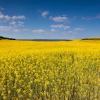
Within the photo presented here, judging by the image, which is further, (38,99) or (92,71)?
(92,71)

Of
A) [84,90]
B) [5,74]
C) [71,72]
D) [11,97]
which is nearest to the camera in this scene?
[11,97]

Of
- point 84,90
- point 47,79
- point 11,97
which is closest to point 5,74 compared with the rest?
point 47,79

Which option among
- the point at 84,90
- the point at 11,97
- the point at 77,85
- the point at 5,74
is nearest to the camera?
the point at 11,97

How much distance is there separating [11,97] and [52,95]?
1.06 m

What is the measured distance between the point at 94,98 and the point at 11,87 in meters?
2.26

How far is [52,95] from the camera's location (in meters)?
7.32

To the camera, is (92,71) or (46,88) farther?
(92,71)

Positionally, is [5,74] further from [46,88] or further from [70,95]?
[70,95]

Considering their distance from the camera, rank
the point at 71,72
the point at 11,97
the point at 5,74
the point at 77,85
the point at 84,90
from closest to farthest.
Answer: the point at 11,97 < the point at 84,90 < the point at 77,85 < the point at 5,74 < the point at 71,72

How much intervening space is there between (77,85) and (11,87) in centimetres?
195

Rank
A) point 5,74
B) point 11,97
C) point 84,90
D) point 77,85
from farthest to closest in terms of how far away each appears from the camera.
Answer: point 5,74 < point 77,85 < point 84,90 < point 11,97

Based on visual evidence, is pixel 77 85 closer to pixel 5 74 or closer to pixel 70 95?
pixel 70 95

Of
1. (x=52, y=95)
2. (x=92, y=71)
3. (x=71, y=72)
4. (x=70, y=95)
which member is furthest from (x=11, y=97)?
(x=92, y=71)

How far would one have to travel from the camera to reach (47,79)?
27.8 ft
